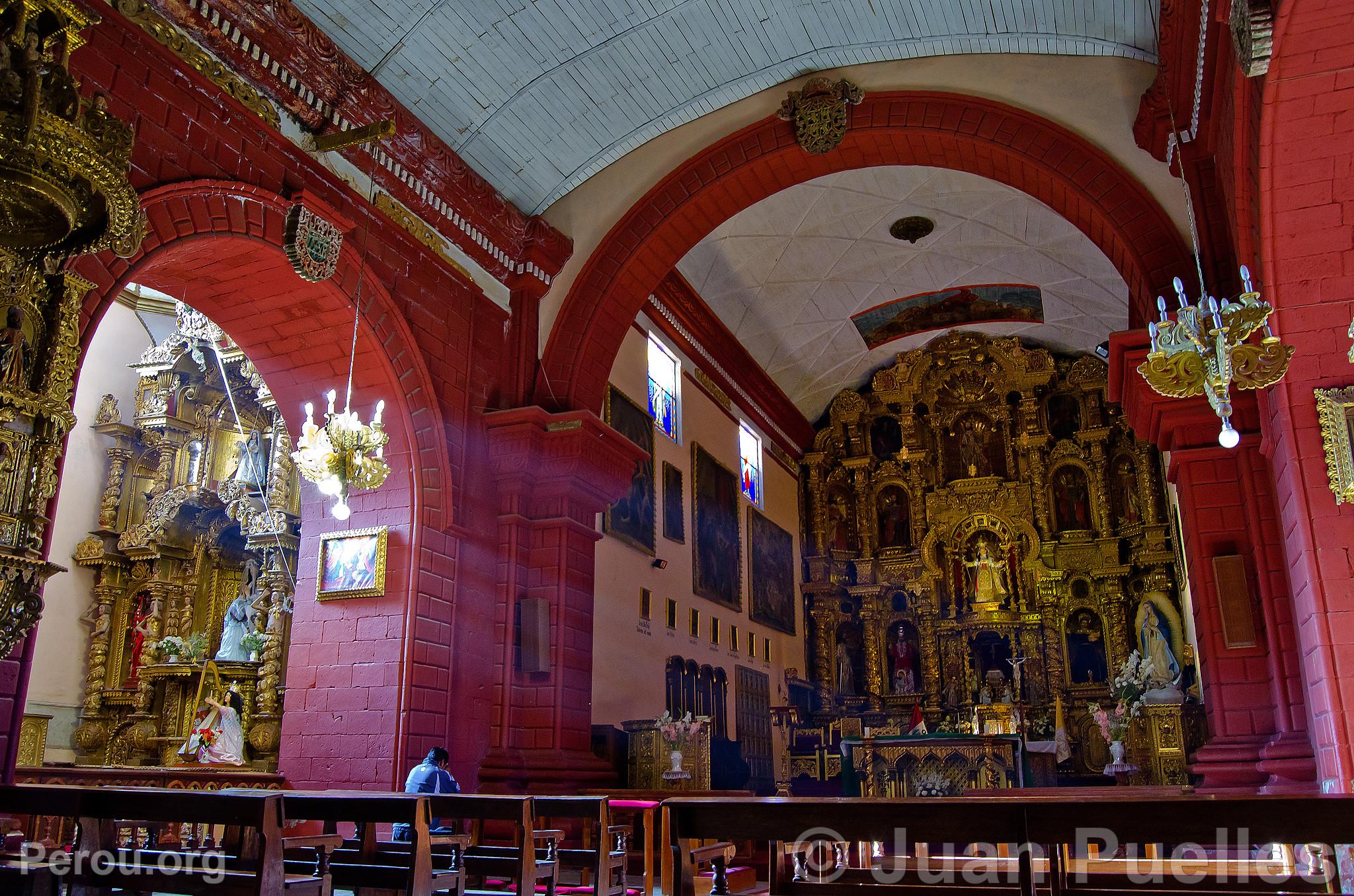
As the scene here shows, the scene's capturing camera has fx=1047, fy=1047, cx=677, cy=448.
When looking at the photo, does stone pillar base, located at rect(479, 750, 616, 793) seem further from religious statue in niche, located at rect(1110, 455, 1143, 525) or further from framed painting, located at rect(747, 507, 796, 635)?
religious statue in niche, located at rect(1110, 455, 1143, 525)

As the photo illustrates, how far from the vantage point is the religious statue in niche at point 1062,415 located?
757 inches

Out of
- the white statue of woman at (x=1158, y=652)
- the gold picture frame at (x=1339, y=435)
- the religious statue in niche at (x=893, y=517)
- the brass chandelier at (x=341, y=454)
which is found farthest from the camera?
the religious statue in niche at (x=893, y=517)

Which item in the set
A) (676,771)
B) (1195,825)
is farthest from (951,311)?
(1195,825)

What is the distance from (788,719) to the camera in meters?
17.0

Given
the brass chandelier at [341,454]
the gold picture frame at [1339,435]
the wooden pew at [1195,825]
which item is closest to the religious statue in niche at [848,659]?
the brass chandelier at [341,454]

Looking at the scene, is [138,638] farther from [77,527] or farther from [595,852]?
[595,852]

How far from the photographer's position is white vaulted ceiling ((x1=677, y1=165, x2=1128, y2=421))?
14.3m

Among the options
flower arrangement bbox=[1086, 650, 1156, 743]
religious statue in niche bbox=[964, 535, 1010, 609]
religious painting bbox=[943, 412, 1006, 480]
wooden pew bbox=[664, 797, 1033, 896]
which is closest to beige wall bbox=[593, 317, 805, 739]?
religious statue in niche bbox=[964, 535, 1010, 609]

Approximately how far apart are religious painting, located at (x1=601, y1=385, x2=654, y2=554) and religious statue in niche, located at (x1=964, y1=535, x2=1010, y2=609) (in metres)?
7.79

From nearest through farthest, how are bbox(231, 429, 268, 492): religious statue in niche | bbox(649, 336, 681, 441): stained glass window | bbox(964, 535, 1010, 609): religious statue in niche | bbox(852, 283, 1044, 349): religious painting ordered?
bbox(231, 429, 268, 492): religious statue in niche
bbox(649, 336, 681, 441): stained glass window
bbox(852, 283, 1044, 349): religious painting
bbox(964, 535, 1010, 609): religious statue in niche

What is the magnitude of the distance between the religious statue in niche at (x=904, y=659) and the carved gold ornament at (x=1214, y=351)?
45.0 feet

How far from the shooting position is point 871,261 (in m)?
16.0

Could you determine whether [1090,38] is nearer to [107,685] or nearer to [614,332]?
[614,332]

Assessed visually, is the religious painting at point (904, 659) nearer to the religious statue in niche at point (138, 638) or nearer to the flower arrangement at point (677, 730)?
the flower arrangement at point (677, 730)
